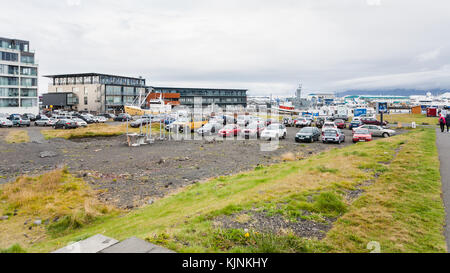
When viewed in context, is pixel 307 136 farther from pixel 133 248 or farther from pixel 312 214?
pixel 133 248

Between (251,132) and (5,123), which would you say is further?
(5,123)

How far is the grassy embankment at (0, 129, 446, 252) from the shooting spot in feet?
17.9

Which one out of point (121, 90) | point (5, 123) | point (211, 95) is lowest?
point (5, 123)

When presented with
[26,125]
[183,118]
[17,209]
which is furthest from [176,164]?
[26,125]

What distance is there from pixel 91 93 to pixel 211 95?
171ft

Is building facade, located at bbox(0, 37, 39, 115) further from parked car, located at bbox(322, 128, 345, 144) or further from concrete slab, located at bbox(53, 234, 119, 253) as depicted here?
concrete slab, located at bbox(53, 234, 119, 253)

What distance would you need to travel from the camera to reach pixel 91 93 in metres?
93.0

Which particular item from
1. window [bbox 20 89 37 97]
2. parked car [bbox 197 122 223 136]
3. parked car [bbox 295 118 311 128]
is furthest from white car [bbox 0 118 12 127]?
parked car [bbox 295 118 311 128]

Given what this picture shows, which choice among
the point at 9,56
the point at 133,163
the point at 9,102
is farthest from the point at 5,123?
the point at 9,56

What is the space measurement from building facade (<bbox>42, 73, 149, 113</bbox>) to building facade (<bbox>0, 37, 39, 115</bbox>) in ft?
46.4

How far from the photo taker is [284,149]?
26.4m
